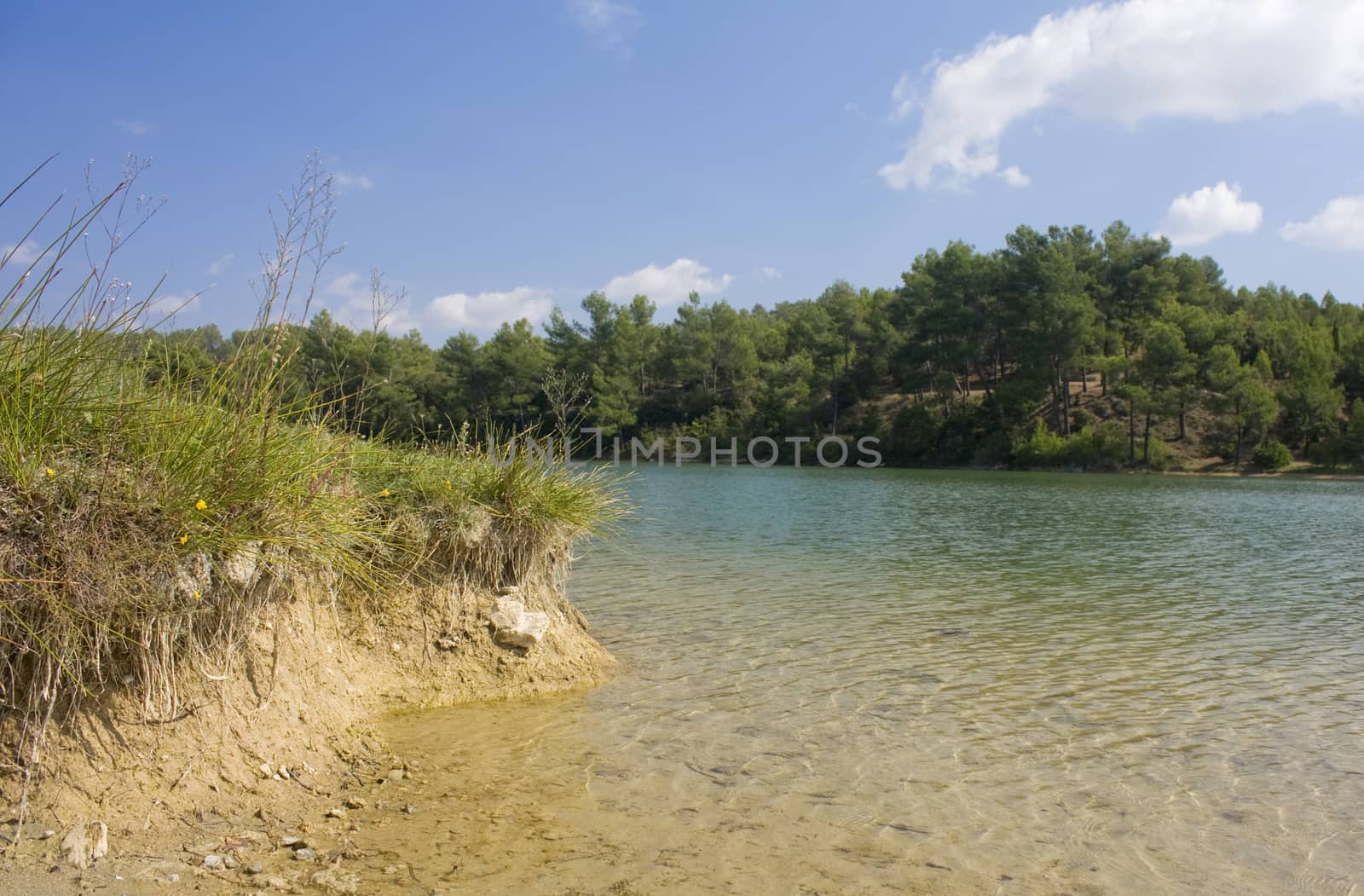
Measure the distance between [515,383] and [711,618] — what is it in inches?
2083

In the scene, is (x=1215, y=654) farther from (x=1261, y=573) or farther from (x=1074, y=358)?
(x=1074, y=358)

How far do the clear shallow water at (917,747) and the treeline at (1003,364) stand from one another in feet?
89.7

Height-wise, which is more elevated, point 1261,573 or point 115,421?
point 115,421

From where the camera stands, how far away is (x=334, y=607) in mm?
5262

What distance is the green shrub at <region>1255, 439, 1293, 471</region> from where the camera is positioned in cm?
4575

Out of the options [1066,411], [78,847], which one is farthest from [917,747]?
[1066,411]

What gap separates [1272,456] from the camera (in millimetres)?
45875

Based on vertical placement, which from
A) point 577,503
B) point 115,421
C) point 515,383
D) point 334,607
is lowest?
point 334,607

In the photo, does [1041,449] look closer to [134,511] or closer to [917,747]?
[917,747]

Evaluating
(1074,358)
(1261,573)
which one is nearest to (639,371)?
(1074,358)

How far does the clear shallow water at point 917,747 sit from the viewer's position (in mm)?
3752

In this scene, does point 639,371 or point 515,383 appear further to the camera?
point 639,371

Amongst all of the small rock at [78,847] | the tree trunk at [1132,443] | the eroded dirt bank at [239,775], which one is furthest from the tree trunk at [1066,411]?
the small rock at [78,847]

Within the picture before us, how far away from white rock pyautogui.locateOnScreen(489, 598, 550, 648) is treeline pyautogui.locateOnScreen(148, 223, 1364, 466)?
92.9 ft
